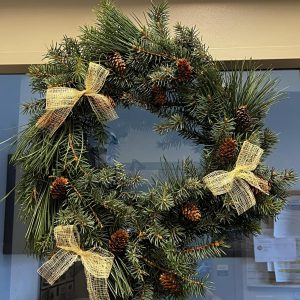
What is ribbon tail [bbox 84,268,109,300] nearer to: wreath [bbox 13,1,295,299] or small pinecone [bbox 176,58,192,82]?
wreath [bbox 13,1,295,299]

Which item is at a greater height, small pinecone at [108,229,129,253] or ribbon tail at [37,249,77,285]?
small pinecone at [108,229,129,253]

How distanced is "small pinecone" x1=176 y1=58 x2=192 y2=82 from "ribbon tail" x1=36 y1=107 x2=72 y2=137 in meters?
0.25

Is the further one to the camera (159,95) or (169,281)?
(159,95)

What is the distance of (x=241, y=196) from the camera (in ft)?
3.03

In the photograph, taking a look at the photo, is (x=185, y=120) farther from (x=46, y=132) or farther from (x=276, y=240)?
(x=276, y=240)

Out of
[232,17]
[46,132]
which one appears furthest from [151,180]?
[232,17]

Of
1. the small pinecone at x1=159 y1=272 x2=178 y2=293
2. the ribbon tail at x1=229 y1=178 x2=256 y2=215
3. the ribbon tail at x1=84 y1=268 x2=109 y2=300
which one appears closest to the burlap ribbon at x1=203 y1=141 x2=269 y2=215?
the ribbon tail at x1=229 y1=178 x2=256 y2=215

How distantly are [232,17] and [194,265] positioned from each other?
72cm

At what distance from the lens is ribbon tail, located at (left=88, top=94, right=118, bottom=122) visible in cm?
98

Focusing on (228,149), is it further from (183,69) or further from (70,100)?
(70,100)

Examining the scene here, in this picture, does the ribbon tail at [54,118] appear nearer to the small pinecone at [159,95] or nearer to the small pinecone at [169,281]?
the small pinecone at [159,95]

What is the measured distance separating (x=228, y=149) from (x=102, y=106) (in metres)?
0.29

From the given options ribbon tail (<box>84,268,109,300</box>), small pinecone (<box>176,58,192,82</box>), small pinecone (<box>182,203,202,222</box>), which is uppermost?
small pinecone (<box>176,58,192,82</box>)

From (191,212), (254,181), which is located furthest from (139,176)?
(254,181)
